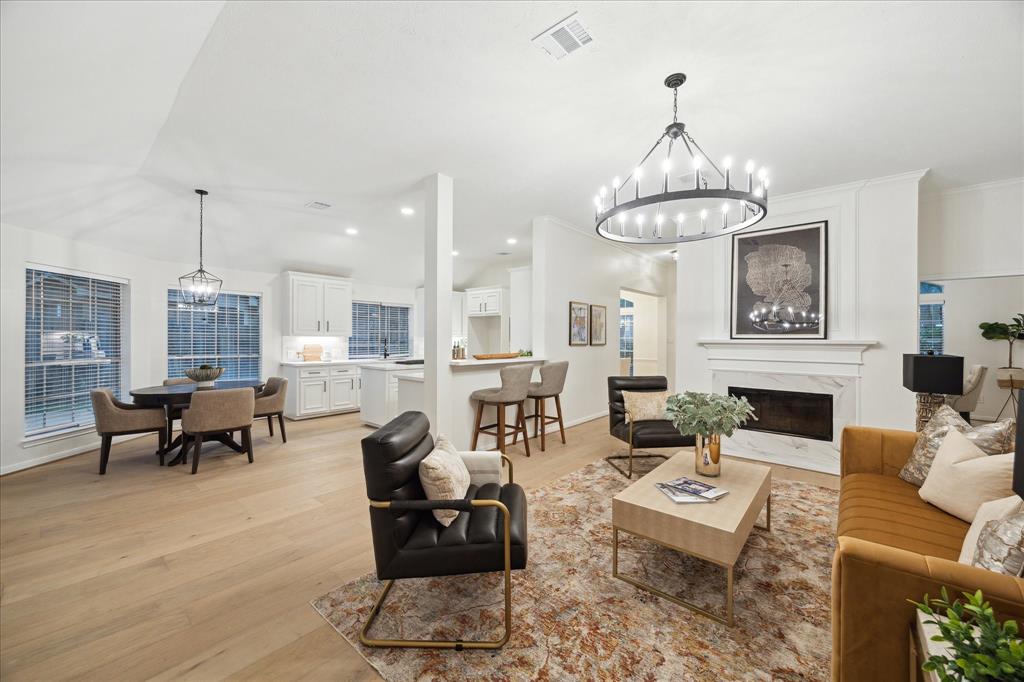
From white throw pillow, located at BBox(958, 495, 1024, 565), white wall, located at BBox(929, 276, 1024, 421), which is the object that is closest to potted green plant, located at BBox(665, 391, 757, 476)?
white throw pillow, located at BBox(958, 495, 1024, 565)

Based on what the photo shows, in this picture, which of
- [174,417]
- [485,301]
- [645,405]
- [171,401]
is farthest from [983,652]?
[485,301]

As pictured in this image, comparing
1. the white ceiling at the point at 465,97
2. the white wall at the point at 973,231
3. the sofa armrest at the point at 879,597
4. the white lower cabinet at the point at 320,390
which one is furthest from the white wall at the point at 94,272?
the white wall at the point at 973,231

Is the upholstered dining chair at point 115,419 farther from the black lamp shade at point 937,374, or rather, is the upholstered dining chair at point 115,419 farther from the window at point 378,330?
the black lamp shade at point 937,374

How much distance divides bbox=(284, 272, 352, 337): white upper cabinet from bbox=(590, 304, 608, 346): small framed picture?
428 centimetres

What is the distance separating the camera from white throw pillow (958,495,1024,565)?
139cm

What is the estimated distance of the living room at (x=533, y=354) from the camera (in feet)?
5.80

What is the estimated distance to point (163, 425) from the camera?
4.18 meters

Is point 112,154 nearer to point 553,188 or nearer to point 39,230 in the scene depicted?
point 39,230

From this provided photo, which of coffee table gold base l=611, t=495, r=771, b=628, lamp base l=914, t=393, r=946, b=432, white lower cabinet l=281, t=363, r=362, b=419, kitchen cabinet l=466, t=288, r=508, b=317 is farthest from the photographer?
kitchen cabinet l=466, t=288, r=508, b=317

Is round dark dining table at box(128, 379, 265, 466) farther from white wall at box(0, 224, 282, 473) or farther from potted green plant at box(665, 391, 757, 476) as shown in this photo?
potted green plant at box(665, 391, 757, 476)

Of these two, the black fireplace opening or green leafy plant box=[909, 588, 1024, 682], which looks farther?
the black fireplace opening

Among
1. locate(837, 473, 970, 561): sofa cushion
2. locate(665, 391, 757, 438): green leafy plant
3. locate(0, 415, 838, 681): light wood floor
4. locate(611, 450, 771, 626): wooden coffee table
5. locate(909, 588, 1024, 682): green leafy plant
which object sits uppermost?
locate(665, 391, 757, 438): green leafy plant

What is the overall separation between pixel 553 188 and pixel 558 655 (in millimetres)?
3879

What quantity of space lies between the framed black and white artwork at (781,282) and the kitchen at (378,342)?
2420mm
